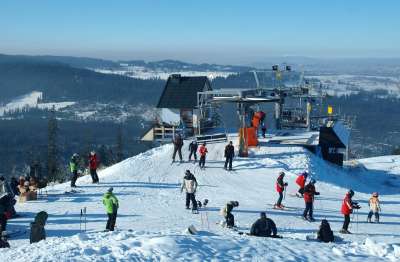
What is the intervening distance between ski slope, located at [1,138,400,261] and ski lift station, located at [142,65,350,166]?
142cm

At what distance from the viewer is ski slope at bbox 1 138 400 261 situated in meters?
13.5

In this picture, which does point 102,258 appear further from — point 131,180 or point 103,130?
point 103,130

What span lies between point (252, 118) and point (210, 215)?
15.0m

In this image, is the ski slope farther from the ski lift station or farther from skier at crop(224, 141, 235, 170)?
the ski lift station

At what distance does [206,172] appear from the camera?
1085 inches

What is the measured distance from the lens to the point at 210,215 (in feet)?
64.6

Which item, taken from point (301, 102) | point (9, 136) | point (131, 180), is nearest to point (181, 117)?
point (301, 102)

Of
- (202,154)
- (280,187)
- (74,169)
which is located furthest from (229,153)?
(74,169)

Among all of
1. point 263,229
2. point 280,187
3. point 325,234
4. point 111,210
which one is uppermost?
point 111,210

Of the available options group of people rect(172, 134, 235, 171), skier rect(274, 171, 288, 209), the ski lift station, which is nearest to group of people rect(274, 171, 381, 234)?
skier rect(274, 171, 288, 209)

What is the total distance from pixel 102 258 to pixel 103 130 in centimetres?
17000

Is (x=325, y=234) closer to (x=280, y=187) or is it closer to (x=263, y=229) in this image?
(x=263, y=229)

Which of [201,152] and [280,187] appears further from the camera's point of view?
[201,152]

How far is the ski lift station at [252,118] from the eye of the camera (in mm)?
32188
